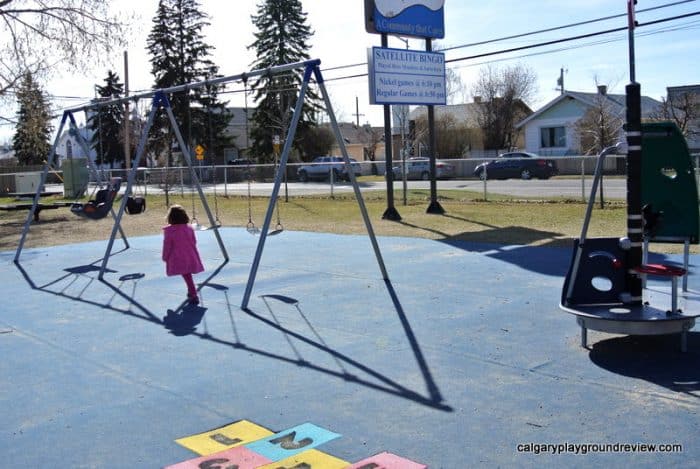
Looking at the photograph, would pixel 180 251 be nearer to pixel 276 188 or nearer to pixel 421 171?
pixel 276 188

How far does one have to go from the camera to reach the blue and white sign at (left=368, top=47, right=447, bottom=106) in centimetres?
1644

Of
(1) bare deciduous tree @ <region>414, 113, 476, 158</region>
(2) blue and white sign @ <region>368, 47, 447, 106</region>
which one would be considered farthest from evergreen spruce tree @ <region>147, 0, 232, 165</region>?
(2) blue and white sign @ <region>368, 47, 447, 106</region>

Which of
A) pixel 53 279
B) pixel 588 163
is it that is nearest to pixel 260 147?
pixel 588 163

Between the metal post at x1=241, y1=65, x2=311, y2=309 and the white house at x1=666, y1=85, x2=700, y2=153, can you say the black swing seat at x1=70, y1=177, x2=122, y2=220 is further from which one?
the white house at x1=666, y1=85, x2=700, y2=153

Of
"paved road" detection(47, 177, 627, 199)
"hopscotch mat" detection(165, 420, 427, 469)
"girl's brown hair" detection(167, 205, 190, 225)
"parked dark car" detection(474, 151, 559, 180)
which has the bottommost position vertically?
"hopscotch mat" detection(165, 420, 427, 469)

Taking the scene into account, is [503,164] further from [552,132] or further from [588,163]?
[552,132]

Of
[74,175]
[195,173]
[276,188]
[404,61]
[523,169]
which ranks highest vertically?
[404,61]

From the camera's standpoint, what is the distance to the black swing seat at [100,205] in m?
12.4

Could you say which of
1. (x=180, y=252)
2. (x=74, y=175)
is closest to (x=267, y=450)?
(x=180, y=252)

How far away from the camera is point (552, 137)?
50500 millimetres

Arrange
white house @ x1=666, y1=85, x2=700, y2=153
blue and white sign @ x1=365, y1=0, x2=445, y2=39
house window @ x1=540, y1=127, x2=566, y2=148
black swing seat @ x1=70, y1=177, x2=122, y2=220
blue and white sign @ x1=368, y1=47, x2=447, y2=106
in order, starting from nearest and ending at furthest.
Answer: black swing seat @ x1=70, y1=177, x2=122, y2=220
blue and white sign @ x1=368, y1=47, x2=447, y2=106
blue and white sign @ x1=365, y1=0, x2=445, y2=39
white house @ x1=666, y1=85, x2=700, y2=153
house window @ x1=540, y1=127, x2=566, y2=148

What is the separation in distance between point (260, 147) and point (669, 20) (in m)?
36.9

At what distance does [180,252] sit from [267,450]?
485 cm

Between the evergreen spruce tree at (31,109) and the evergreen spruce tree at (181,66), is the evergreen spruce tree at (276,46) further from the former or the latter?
the evergreen spruce tree at (31,109)
